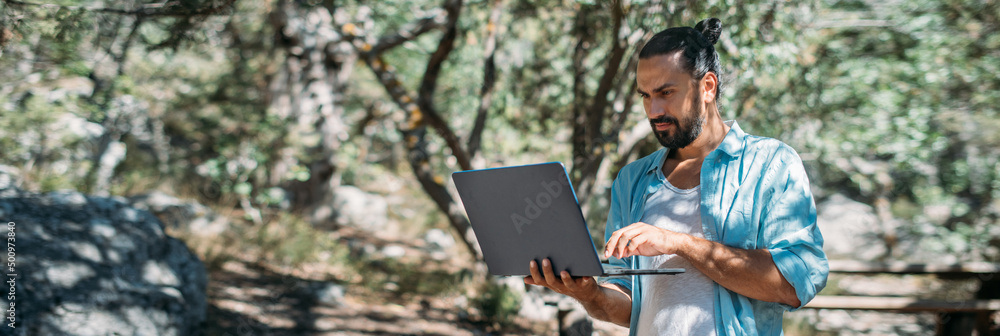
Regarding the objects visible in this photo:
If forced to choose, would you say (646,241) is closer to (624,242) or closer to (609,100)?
(624,242)

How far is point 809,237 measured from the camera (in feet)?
4.42

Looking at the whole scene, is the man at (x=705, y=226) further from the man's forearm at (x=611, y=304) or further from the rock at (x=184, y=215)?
the rock at (x=184, y=215)

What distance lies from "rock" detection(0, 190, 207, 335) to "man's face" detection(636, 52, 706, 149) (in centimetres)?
282

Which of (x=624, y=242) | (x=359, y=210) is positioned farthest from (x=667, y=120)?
(x=359, y=210)

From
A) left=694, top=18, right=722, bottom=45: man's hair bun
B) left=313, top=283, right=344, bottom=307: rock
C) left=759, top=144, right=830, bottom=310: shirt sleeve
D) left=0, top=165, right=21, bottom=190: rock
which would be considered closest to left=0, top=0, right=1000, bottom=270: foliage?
left=0, top=165, right=21, bottom=190: rock

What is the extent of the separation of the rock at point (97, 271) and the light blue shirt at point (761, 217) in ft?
9.46

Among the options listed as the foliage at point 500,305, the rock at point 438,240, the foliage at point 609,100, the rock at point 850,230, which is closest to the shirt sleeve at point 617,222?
the foliage at point 609,100

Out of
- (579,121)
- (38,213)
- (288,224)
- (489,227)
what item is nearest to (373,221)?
(288,224)

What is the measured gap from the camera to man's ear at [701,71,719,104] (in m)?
1.52

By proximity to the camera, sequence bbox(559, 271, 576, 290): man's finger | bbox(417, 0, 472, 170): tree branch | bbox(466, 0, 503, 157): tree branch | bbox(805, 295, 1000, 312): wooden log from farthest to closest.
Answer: bbox(466, 0, 503, 157): tree branch, bbox(417, 0, 472, 170): tree branch, bbox(805, 295, 1000, 312): wooden log, bbox(559, 271, 576, 290): man's finger

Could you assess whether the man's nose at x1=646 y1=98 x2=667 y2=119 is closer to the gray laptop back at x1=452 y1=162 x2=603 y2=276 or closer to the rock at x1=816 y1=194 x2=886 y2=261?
the gray laptop back at x1=452 y1=162 x2=603 y2=276

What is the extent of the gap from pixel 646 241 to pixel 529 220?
0.83 ft

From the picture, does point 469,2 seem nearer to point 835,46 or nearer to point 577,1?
point 577,1

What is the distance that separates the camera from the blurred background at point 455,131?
4.39 meters
